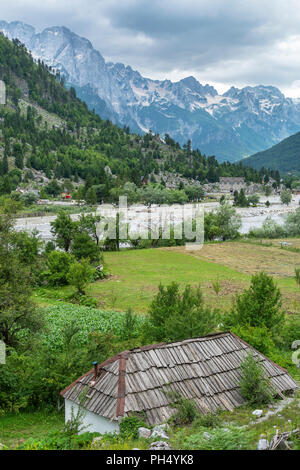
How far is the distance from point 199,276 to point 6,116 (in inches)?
6170

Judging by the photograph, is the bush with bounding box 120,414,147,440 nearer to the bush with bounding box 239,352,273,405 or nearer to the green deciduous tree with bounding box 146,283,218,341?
the bush with bounding box 239,352,273,405

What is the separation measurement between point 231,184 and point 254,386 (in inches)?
7117

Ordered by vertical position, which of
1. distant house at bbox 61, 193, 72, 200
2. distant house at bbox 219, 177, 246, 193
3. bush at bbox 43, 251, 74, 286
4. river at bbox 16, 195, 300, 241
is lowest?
bush at bbox 43, 251, 74, 286

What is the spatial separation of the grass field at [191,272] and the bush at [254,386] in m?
19.7

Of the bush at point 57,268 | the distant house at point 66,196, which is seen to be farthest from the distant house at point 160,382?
the distant house at point 66,196

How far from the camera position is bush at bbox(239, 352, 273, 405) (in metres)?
13.7

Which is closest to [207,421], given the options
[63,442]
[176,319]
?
[63,442]

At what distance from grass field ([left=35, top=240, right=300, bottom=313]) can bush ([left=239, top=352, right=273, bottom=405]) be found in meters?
19.7

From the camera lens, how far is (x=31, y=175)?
149750 millimetres

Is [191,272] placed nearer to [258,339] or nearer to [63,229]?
[63,229]

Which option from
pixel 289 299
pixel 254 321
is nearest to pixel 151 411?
pixel 254 321

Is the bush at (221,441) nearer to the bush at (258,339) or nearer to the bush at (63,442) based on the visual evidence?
the bush at (63,442)

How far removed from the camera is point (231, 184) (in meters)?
189

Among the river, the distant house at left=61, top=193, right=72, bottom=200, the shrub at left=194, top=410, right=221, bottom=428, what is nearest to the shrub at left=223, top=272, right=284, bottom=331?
the shrub at left=194, top=410, right=221, bottom=428
